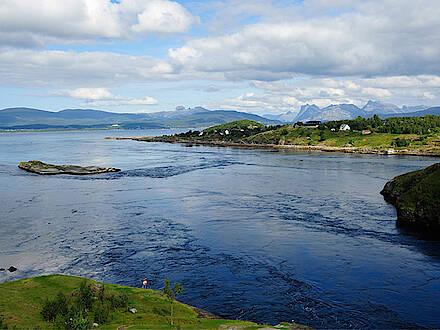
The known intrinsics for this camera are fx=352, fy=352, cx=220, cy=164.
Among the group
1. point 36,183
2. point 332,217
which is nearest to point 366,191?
point 332,217

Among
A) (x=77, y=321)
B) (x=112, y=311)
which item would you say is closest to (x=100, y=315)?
(x=112, y=311)

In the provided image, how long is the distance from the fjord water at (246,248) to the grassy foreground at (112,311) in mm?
3955

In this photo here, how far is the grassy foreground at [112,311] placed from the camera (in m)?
25.9

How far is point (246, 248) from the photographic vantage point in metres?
48.5

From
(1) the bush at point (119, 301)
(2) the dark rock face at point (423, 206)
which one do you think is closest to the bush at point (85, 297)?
(1) the bush at point (119, 301)

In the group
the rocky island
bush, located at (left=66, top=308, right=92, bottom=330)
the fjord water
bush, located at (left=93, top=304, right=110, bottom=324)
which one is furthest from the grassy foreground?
the rocky island

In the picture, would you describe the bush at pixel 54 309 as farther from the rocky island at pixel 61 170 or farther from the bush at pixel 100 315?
the rocky island at pixel 61 170

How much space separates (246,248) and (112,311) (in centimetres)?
2316

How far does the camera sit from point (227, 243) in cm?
5056

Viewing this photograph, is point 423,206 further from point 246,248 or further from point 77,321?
point 77,321

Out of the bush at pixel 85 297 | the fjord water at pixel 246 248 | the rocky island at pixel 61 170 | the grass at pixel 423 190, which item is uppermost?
the grass at pixel 423 190

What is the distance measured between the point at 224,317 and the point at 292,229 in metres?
27.7

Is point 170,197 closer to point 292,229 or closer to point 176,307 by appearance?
point 292,229

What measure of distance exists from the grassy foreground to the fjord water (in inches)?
156
